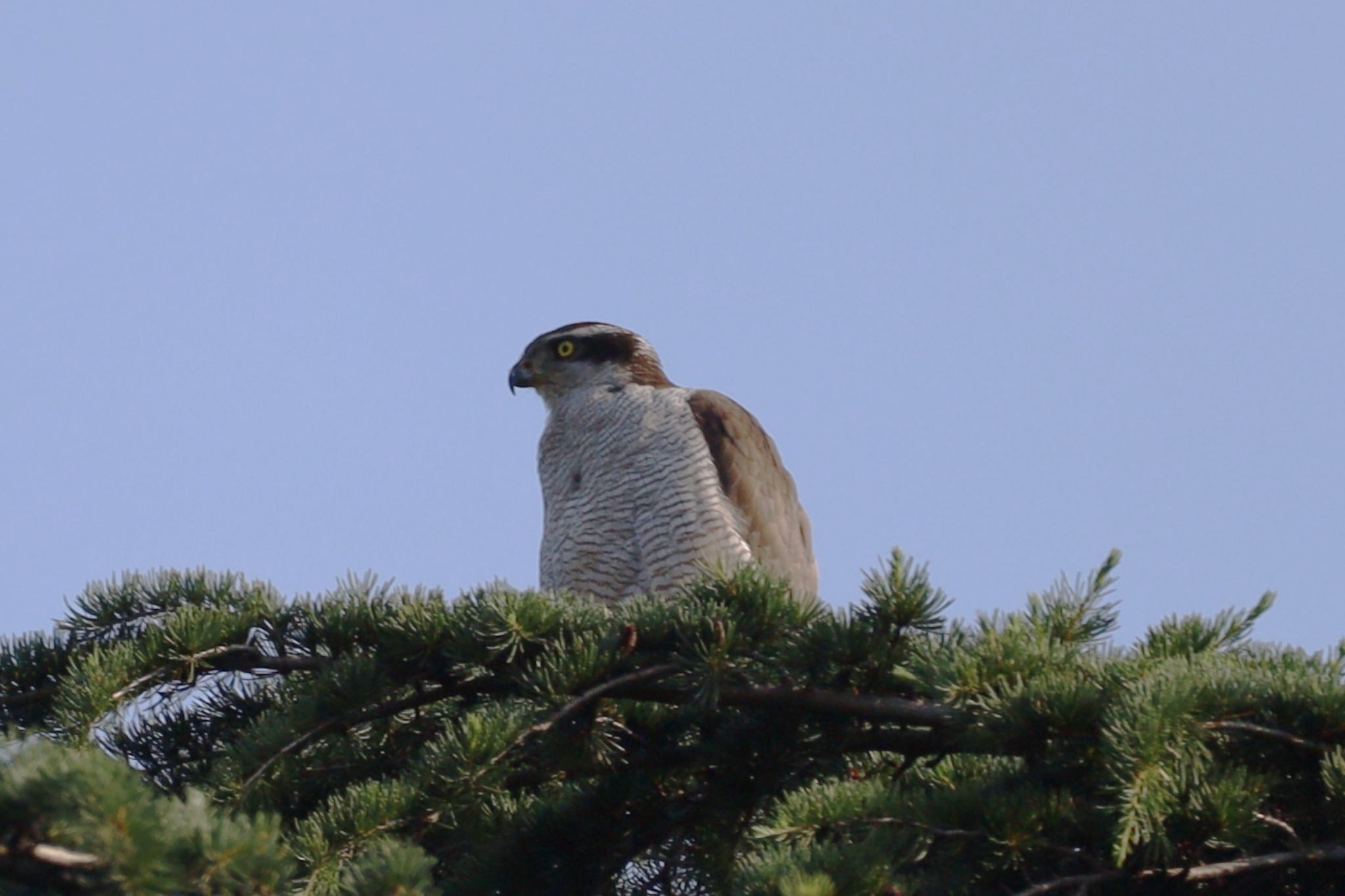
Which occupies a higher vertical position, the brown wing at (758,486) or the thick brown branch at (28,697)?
the brown wing at (758,486)

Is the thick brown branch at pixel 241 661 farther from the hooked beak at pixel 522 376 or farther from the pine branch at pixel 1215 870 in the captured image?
the hooked beak at pixel 522 376

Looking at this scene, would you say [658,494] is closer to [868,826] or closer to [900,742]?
[900,742]

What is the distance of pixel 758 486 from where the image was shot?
6742 mm

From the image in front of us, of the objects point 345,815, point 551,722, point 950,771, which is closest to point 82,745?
point 345,815

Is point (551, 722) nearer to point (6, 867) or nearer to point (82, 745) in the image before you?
point (82, 745)

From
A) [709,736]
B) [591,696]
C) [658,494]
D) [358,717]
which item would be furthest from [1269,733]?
[658,494]

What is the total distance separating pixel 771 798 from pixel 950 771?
14.9 inches

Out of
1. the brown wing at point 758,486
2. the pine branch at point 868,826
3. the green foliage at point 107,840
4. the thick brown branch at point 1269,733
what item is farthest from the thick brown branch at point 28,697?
the brown wing at point 758,486

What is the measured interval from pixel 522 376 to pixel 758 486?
172 cm

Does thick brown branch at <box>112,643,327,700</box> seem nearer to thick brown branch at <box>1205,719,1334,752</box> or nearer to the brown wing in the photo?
thick brown branch at <box>1205,719,1334,752</box>

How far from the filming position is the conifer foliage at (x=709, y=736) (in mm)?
2738

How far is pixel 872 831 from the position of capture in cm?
276

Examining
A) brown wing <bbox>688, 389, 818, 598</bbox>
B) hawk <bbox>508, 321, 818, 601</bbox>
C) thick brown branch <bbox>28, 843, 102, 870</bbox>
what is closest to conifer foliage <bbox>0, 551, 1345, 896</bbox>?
thick brown branch <bbox>28, 843, 102, 870</bbox>

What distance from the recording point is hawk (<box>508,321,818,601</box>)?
6.44m
